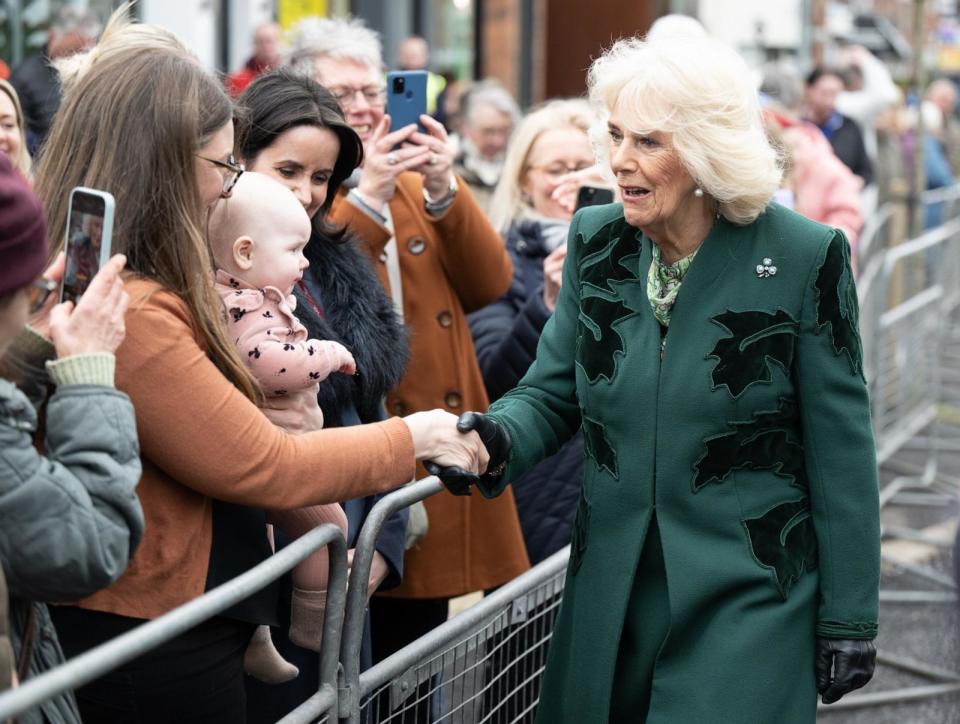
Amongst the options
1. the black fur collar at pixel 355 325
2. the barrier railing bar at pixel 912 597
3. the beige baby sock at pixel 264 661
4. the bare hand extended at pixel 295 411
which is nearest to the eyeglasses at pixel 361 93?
the black fur collar at pixel 355 325

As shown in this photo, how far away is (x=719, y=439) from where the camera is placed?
2797 mm

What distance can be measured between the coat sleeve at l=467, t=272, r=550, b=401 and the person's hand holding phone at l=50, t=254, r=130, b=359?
199cm

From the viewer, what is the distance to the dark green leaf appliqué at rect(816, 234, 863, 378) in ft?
9.16

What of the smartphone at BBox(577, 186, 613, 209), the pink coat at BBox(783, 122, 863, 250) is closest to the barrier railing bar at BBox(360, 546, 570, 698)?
the smartphone at BBox(577, 186, 613, 209)

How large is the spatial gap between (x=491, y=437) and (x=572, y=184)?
172 centimetres

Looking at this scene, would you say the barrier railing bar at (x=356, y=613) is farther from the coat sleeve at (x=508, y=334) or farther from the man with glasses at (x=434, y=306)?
the coat sleeve at (x=508, y=334)

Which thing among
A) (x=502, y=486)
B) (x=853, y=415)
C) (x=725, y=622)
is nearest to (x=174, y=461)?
(x=502, y=486)

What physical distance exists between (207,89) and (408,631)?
1.75m

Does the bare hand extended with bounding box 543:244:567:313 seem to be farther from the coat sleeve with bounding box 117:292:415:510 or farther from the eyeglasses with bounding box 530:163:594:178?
the coat sleeve with bounding box 117:292:415:510

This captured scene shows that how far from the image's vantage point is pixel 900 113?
1571 cm

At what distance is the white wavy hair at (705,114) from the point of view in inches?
110

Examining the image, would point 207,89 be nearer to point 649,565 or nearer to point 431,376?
point 649,565

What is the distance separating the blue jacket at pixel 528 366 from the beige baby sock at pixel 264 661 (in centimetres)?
151

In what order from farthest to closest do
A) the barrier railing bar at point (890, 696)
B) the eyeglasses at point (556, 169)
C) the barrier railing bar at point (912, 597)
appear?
the barrier railing bar at point (912, 597) → the barrier railing bar at point (890, 696) → the eyeglasses at point (556, 169)
